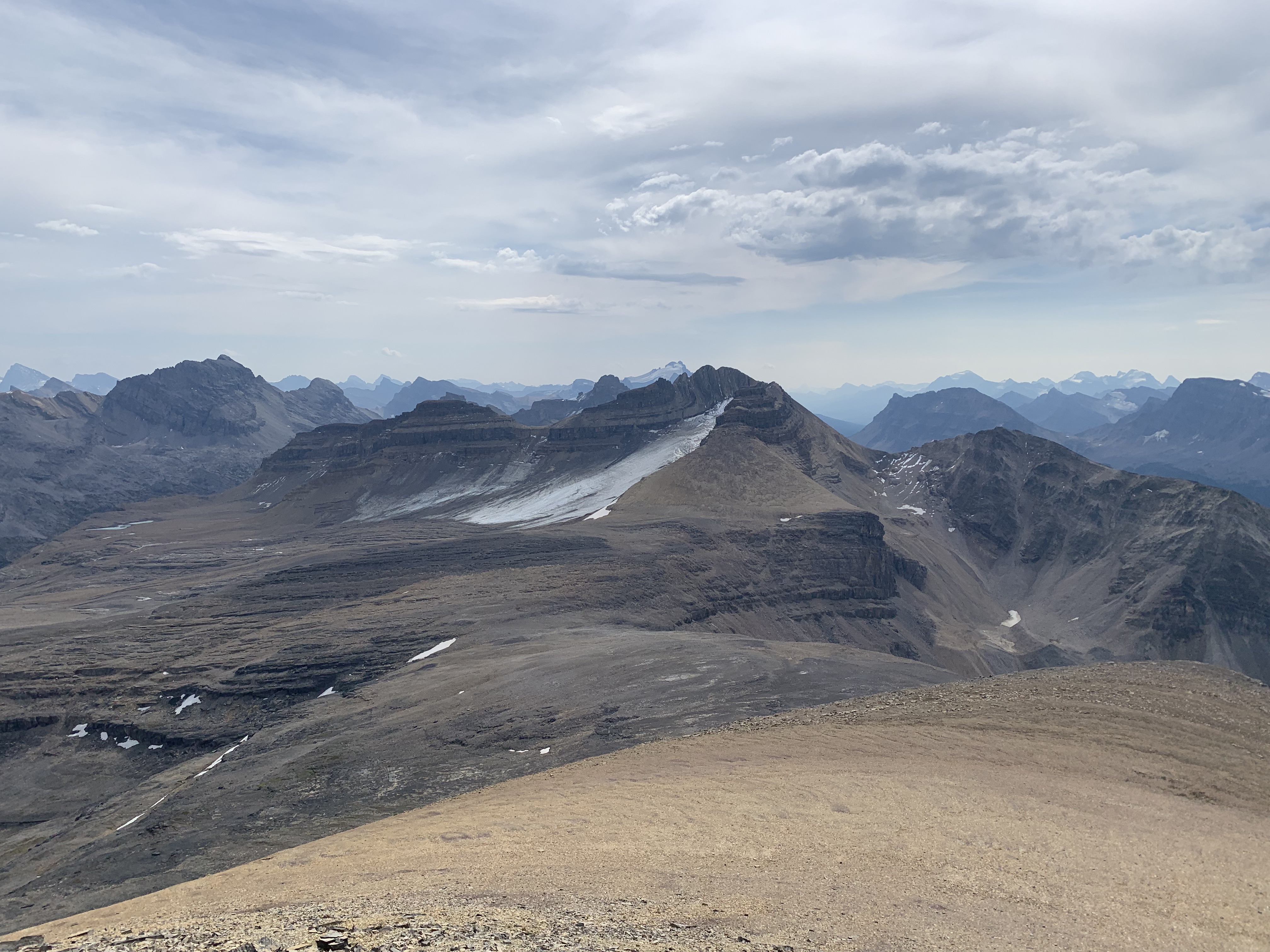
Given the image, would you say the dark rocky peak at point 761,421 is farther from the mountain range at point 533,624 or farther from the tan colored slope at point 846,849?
the tan colored slope at point 846,849

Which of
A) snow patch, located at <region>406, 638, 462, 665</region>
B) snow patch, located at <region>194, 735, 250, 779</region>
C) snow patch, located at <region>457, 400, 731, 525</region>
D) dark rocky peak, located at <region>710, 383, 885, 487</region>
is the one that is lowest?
snow patch, located at <region>194, 735, 250, 779</region>

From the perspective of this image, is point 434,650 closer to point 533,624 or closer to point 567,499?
point 533,624

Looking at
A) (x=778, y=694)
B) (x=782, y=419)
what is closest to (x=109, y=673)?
(x=778, y=694)

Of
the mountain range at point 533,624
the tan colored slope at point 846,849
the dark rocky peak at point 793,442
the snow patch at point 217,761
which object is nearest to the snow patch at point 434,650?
the mountain range at point 533,624

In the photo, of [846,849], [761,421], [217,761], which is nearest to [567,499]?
[761,421]

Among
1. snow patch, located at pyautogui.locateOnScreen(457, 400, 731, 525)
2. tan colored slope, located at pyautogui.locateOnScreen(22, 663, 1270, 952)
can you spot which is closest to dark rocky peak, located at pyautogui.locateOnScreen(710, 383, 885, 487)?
snow patch, located at pyautogui.locateOnScreen(457, 400, 731, 525)

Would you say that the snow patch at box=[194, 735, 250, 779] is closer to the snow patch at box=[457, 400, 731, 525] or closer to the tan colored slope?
the tan colored slope

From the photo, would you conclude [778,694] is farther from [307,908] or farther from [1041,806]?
[307,908]
